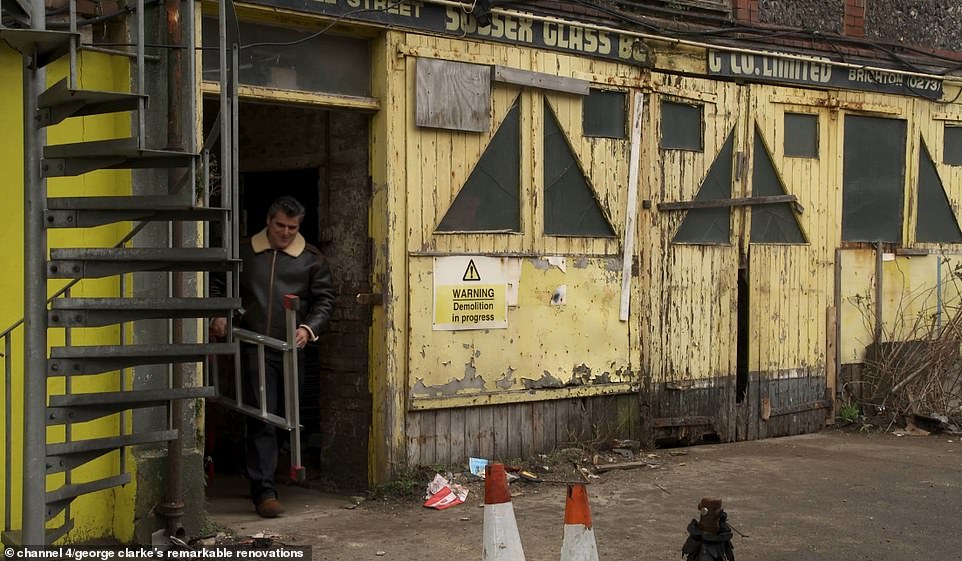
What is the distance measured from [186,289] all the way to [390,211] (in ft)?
5.82

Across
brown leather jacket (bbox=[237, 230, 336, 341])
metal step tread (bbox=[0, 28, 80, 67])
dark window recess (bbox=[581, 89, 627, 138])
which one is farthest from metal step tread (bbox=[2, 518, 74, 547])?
dark window recess (bbox=[581, 89, 627, 138])

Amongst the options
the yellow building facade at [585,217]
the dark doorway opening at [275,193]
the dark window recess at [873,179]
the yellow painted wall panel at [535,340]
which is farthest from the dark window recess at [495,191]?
the dark window recess at [873,179]

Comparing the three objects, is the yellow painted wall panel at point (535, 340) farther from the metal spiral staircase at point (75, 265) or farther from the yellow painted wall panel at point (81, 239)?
the metal spiral staircase at point (75, 265)

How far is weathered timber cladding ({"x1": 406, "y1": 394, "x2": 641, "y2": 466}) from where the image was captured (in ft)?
28.2

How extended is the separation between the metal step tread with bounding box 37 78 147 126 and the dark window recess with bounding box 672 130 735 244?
6.04m

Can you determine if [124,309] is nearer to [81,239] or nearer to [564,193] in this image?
[81,239]

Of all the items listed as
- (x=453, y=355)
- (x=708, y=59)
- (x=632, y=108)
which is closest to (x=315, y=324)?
(x=453, y=355)

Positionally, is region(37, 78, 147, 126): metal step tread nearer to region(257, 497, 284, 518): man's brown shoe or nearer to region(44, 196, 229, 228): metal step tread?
region(44, 196, 229, 228): metal step tread

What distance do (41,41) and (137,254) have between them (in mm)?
1072

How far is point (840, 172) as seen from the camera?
1151 cm

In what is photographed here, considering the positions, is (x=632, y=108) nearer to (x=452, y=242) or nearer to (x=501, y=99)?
(x=501, y=99)

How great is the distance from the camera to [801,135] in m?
11.3

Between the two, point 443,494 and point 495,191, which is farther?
point 495,191

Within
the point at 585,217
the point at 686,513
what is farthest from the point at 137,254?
the point at 585,217
